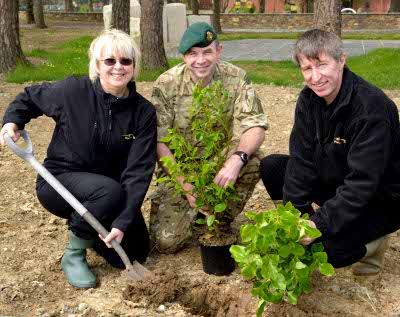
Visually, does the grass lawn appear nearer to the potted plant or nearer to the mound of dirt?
the potted plant

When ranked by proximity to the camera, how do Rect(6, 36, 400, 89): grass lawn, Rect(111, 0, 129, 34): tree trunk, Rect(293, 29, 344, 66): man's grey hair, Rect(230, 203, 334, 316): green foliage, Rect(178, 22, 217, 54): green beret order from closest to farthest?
1. Rect(230, 203, 334, 316): green foliage
2. Rect(293, 29, 344, 66): man's grey hair
3. Rect(178, 22, 217, 54): green beret
4. Rect(6, 36, 400, 89): grass lawn
5. Rect(111, 0, 129, 34): tree trunk

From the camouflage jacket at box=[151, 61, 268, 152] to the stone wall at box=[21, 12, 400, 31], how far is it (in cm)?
2225

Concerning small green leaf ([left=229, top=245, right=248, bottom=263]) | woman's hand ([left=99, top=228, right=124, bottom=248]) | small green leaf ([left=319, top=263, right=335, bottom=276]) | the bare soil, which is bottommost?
the bare soil

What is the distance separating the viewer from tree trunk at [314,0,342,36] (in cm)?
968

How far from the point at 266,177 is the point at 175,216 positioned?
58 cm

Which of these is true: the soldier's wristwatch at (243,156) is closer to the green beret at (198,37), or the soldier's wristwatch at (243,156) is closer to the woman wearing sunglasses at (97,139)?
the woman wearing sunglasses at (97,139)

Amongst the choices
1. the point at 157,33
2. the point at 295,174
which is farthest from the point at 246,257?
the point at 157,33

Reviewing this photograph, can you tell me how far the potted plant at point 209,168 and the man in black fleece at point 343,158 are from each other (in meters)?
0.35

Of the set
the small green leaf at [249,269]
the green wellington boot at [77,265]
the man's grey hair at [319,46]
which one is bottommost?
the green wellington boot at [77,265]

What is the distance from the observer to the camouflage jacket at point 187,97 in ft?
11.6

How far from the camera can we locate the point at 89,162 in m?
3.27

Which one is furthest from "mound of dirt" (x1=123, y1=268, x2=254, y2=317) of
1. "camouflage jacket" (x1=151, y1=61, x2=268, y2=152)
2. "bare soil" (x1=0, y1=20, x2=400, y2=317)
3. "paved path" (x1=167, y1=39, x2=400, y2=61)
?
"paved path" (x1=167, y1=39, x2=400, y2=61)

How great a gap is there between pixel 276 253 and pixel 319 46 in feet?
3.03

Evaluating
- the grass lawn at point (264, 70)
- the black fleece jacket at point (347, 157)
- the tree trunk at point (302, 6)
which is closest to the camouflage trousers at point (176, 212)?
the black fleece jacket at point (347, 157)
